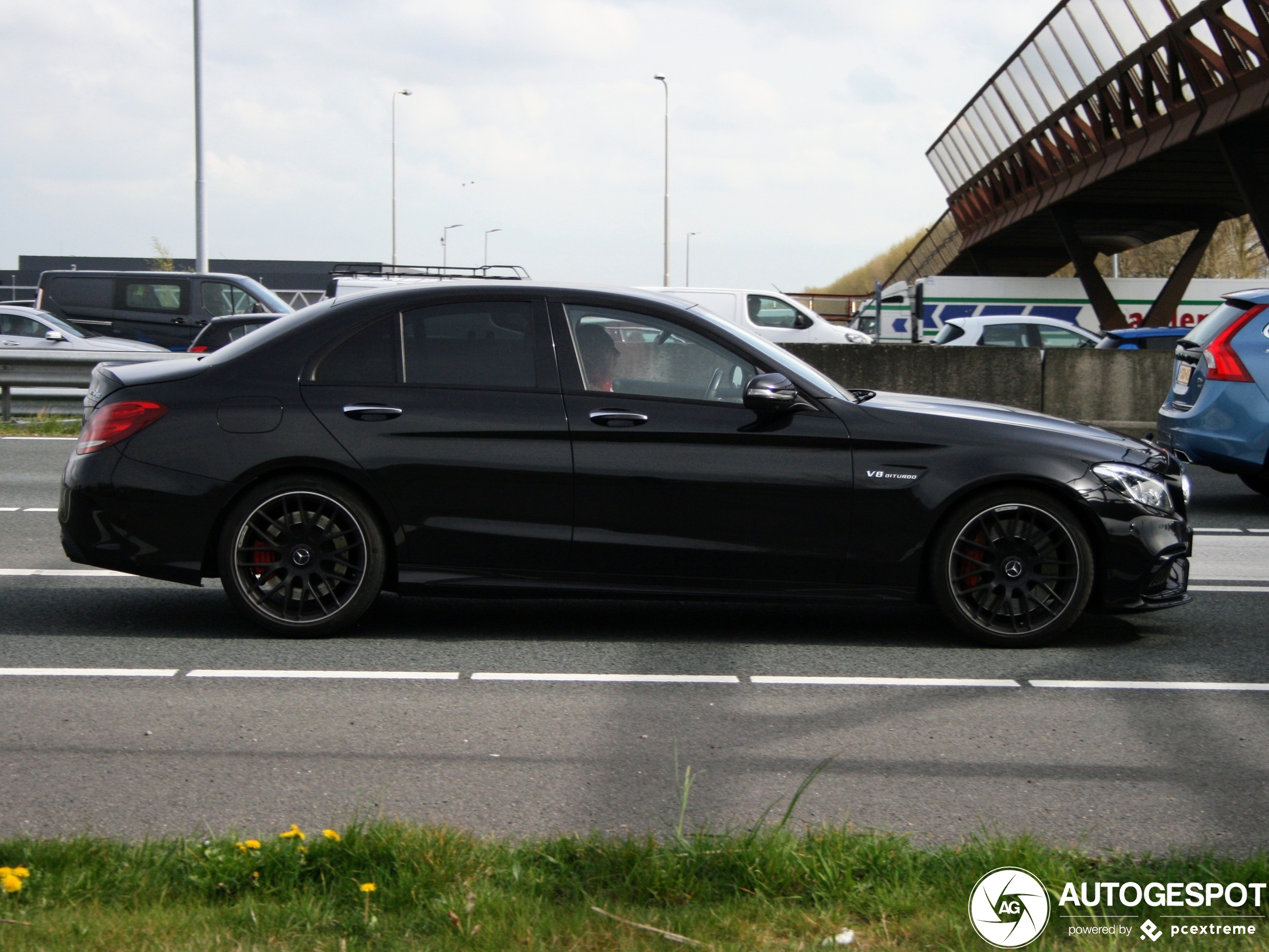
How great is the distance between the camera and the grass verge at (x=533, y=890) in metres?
2.98

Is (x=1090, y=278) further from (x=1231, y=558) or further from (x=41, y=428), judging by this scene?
(x=1231, y=558)

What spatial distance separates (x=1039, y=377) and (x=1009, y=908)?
524 inches

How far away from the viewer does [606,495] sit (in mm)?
5980

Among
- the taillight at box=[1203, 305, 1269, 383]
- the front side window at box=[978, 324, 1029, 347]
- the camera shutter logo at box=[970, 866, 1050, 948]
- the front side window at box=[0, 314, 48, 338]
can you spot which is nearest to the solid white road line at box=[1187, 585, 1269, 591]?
the taillight at box=[1203, 305, 1269, 383]

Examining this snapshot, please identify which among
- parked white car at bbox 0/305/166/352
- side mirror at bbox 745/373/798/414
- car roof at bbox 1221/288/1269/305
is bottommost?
side mirror at bbox 745/373/798/414

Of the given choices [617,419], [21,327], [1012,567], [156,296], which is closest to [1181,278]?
[156,296]

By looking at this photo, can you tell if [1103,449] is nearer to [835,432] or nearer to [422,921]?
[835,432]

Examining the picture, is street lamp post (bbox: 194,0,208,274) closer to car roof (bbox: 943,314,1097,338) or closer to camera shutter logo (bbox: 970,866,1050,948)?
car roof (bbox: 943,314,1097,338)

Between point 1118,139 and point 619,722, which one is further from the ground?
point 1118,139

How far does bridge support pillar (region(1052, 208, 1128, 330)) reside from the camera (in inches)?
1453

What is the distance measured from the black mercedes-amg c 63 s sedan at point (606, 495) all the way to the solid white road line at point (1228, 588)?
5.80 feet

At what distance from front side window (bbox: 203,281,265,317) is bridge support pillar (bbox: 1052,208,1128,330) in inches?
867

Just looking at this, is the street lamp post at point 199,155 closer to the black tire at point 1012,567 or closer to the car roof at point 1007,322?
the car roof at point 1007,322

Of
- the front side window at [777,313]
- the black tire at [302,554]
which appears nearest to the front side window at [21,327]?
the front side window at [777,313]
